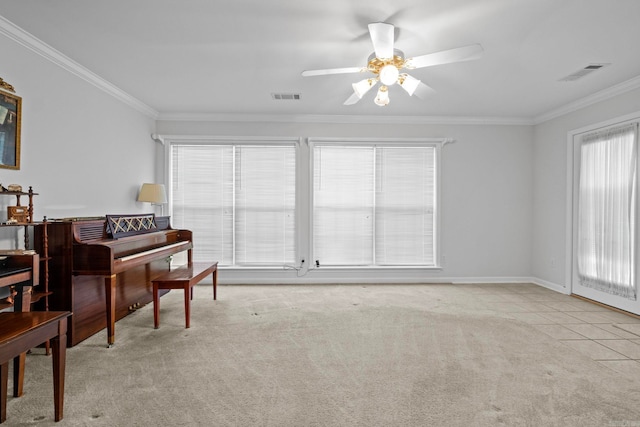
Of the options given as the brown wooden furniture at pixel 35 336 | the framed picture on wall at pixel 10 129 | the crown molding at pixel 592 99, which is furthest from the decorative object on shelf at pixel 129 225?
the crown molding at pixel 592 99

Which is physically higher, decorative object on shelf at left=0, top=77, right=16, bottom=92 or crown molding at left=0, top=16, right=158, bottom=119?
crown molding at left=0, top=16, right=158, bottom=119

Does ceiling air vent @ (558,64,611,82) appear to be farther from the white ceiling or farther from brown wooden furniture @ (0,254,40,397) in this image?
brown wooden furniture @ (0,254,40,397)

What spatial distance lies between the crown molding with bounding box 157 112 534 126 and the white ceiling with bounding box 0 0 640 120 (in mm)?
774

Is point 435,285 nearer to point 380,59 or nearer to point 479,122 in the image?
point 479,122

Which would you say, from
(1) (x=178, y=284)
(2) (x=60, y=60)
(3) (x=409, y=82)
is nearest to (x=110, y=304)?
(1) (x=178, y=284)

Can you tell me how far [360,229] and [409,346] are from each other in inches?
103

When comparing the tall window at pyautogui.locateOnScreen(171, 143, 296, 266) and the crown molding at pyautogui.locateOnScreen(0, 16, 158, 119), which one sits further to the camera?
the tall window at pyautogui.locateOnScreen(171, 143, 296, 266)

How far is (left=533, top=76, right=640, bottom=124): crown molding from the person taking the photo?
383 centimetres

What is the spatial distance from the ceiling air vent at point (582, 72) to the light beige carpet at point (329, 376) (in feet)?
8.78

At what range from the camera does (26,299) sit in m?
2.34

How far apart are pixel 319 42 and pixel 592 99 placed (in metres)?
3.72

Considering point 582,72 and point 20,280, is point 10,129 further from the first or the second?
point 582,72

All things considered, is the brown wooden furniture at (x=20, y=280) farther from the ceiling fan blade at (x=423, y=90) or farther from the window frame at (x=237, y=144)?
the ceiling fan blade at (x=423, y=90)

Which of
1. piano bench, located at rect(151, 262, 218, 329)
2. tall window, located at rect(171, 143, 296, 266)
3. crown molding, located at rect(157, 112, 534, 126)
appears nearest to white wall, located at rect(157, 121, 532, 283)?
crown molding, located at rect(157, 112, 534, 126)
